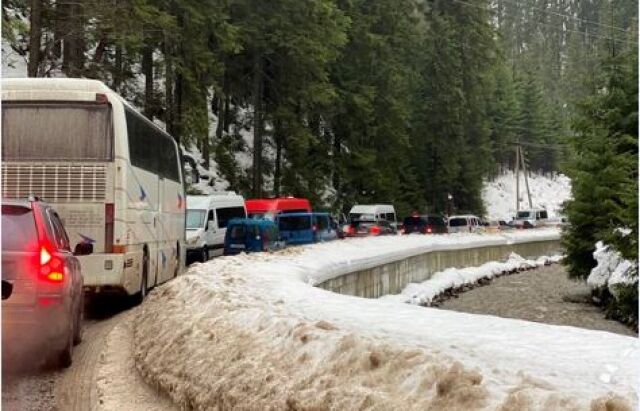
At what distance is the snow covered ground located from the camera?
475 centimetres

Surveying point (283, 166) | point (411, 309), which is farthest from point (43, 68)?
point (283, 166)

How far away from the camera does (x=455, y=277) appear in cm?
3588

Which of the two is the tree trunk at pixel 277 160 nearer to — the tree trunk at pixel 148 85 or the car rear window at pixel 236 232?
the tree trunk at pixel 148 85

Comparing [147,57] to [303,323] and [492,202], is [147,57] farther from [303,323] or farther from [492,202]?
[492,202]

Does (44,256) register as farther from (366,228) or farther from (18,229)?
(366,228)

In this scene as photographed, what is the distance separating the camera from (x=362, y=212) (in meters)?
46.8

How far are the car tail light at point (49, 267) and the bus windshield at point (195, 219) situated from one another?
20.7 metres

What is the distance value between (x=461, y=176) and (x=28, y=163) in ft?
184

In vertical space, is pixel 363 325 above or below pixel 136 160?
below

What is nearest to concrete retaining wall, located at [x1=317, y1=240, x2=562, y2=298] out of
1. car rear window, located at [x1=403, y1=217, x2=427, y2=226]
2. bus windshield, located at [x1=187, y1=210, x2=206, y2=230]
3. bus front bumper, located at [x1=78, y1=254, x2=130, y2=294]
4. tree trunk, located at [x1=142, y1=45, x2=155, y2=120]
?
bus front bumper, located at [x1=78, y1=254, x2=130, y2=294]

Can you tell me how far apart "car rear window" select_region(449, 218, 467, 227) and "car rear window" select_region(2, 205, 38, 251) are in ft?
157

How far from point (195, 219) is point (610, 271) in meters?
15.5

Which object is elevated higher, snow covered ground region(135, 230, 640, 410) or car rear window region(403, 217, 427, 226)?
Result: car rear window region(403, 217, 427, 226)

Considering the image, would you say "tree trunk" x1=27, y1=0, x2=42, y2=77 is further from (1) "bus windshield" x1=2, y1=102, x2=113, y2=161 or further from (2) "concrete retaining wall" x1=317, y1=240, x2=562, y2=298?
(2) "concrete retaining wall" x1=317, y1=240, x2=562, y2=298
